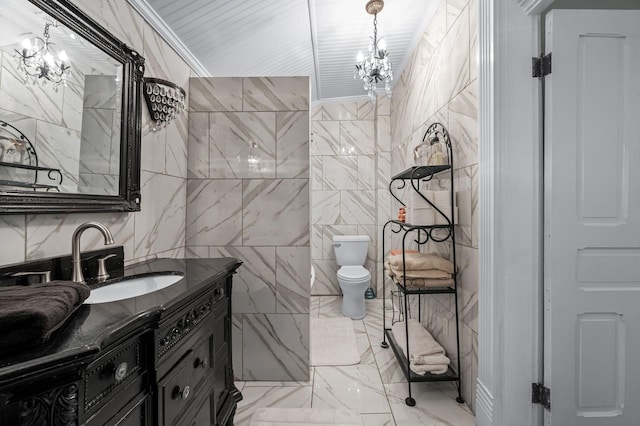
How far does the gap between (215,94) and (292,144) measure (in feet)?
2.12

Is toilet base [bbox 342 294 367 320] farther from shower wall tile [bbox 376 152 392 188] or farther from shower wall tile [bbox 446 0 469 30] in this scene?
shower wall tile [bbox 446 0 469 30]

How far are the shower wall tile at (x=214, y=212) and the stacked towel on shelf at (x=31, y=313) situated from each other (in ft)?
4.18

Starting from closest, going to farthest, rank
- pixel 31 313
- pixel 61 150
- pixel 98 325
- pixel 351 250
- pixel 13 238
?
pixel 31 313, pixel 98 325, pixel 13 238, pixel 61 150, pixel 351 250

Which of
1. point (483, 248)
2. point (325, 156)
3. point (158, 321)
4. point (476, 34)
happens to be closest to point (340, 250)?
point (325, 156)

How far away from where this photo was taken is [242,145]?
6.31ft

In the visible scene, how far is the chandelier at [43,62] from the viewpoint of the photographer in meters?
0.93

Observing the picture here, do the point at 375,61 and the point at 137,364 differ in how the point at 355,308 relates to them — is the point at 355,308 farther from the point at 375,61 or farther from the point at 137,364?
the point at 137,364

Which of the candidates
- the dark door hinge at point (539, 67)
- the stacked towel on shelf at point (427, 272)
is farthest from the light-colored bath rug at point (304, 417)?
the dark door hinge at point (539, 67)

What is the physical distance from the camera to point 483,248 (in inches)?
54.5

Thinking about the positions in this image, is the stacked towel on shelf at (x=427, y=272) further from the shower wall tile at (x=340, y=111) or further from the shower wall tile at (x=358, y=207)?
the shower wall tile at (x=340, y=111)

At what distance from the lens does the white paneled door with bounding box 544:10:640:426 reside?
126 cm

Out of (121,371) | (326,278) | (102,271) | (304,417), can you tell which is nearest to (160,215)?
(102,271)

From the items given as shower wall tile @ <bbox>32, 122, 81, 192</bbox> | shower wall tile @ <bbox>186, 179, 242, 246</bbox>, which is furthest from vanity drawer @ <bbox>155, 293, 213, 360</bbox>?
shower wall tile @ <bbox>186, 179, 242, 246</bbox>

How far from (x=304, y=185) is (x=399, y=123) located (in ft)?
5.95
